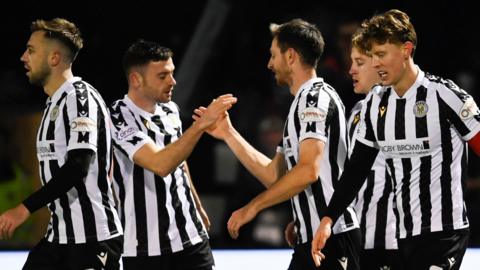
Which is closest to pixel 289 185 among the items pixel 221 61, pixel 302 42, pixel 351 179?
pixel 351 179

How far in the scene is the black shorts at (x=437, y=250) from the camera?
420 centimetres

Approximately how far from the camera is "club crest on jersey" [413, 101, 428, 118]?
4.30 m

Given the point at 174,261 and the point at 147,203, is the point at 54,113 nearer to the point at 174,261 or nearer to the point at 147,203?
the point at 147,203

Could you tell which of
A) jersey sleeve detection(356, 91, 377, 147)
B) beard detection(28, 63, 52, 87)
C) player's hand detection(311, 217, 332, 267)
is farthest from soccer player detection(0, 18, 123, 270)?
jersey sleeve detection(356, 91, 377, 147)

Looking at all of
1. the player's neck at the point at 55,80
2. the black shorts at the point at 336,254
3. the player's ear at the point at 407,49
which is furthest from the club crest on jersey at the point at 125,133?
the player's ear at the point at 407,49

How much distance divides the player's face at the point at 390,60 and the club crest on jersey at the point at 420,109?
0.40 feet

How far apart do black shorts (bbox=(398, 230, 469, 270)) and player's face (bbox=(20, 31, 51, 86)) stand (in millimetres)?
1683

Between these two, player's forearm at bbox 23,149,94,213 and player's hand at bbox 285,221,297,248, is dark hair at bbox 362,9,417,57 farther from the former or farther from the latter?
player's forearm at bbox 23,149,94,213

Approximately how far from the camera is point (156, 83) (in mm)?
5246

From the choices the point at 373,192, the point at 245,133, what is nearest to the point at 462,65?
the point at 245,133

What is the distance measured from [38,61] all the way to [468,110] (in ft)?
5.89

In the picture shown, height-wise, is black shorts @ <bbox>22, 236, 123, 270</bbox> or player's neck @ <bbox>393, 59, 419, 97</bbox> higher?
player's neck @ <bbox>393, 59, 419, 97</bbox>

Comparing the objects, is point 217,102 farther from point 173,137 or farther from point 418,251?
point 418,251

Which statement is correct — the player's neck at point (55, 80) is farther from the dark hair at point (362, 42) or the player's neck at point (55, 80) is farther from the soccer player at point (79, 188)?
the dark hair at point (362, 42)
